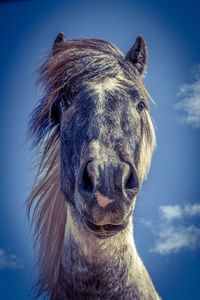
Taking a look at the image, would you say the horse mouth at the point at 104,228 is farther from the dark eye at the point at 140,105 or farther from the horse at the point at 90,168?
the dark eye at the point at 140,105

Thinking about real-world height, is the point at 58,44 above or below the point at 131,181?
above

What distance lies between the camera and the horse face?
947 millimetres

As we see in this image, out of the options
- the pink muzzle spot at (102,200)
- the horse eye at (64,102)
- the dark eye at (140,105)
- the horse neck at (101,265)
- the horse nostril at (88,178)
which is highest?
the dark eye at (140,105)

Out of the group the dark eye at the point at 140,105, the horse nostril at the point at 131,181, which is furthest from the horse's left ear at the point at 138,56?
the horse nostril at the point at 131,181

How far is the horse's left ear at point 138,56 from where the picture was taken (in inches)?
49.9

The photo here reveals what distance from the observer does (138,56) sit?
1276mm

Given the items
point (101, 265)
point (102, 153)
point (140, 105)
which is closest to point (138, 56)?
point (140, 105)

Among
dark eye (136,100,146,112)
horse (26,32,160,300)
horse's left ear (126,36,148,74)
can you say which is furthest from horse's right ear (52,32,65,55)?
dark eye (136,100,146,112)

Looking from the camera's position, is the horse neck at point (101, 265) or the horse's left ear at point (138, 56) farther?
the horse's left ear at point (138, 56)

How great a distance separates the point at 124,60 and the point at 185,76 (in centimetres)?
41

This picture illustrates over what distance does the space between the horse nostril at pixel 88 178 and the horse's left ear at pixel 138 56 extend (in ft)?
1.39

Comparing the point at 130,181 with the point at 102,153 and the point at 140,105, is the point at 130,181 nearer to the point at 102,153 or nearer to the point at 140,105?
the point at 102,153

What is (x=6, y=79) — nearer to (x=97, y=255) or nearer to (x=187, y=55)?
(x=187, y=55)

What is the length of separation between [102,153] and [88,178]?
59mm
